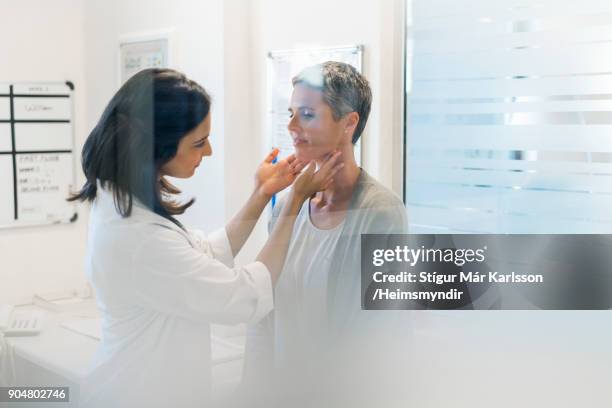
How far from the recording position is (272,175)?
1.46 meters

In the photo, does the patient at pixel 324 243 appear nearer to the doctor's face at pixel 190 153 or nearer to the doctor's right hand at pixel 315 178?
the doctor's right hand at pixel 315 178

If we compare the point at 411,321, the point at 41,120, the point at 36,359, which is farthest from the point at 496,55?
the point at 36,359

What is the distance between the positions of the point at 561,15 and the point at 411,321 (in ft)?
2.20

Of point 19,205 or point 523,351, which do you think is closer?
point 19,205

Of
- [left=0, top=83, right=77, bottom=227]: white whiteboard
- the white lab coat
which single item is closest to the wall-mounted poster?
[left=0, top=83, right=77, bottom=227]: white whiteboard

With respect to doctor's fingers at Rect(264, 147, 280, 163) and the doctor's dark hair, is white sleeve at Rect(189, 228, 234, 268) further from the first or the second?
doctor's fingers at Rect(264, 147, 280, 163)

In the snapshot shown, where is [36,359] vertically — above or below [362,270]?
below

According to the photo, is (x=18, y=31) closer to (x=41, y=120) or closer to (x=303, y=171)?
(x=41, y=120)

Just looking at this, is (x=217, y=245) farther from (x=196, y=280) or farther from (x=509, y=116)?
(x=509, y=116)

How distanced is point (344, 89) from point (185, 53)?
31 centimetres

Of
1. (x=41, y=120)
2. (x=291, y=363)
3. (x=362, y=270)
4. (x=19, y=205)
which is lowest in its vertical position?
(x=291, y=363)

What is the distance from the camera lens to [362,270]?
1.50 metres

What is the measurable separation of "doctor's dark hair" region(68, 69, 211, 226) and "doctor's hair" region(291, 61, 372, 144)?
0.72ft

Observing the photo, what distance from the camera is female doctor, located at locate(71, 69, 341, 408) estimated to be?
4.50 feet
